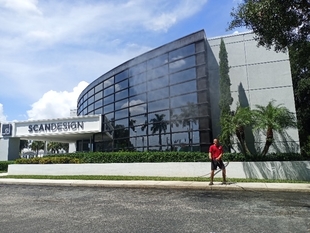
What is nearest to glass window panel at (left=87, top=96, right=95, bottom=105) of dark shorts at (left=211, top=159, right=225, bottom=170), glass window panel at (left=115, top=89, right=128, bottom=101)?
glass window panel at (left=115, top=89, right=128, bottom=101)

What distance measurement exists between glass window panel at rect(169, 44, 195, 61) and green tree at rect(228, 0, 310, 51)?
22.6ft

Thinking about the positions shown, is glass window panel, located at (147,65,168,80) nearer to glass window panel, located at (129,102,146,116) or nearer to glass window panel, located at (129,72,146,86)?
glass window panel, located at (129,72,146,86)

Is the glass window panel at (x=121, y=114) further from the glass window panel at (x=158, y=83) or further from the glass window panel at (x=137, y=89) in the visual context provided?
the glass window panel at (x=158, y=83)

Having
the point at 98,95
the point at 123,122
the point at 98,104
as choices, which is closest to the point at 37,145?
the point at 98,95

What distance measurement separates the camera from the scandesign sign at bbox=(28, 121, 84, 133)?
21531 mm

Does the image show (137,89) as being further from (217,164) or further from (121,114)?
(217,164)

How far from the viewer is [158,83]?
17.9m

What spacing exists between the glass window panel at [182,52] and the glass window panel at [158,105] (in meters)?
2.85

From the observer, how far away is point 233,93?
1545cm

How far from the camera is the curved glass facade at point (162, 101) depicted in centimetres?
1573

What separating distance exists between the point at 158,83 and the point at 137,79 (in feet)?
7.21

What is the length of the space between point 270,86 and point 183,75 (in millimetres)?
5066

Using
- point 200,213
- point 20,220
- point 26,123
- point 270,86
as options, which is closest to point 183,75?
point 270,86

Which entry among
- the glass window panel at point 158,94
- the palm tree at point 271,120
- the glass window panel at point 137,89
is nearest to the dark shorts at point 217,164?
the palm tree at point 271,120
